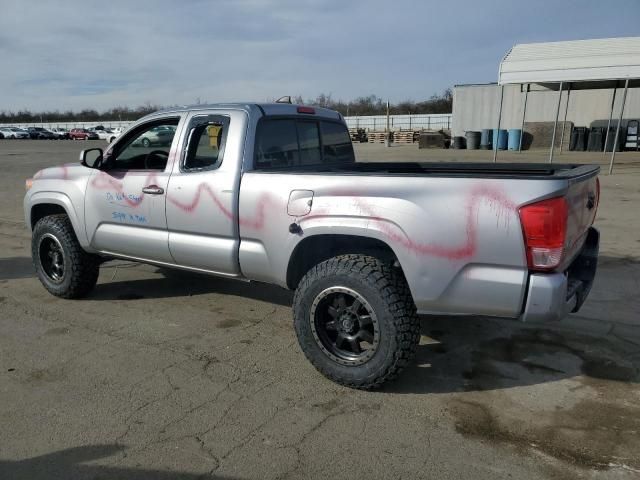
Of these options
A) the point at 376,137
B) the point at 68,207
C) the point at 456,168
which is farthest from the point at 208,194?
the point at 376,137

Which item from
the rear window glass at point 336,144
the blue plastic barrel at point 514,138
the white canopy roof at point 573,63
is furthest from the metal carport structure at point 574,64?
the rear window glass at point 336,144

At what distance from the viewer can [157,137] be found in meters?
4.56

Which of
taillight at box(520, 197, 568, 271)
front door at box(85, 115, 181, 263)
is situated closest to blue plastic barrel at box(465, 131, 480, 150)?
front door at box(85, 115, 181, 263)

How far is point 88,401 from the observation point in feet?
10.9

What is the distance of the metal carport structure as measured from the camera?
50.3 feet

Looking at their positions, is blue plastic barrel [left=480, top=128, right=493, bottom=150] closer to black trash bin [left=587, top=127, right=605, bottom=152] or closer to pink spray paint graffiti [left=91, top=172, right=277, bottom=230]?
black trash bin [left=587, top=127, right=605, bottom=152]

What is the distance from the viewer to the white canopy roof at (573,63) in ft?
50.5

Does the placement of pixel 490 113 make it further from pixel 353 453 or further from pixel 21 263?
pixel 353 453

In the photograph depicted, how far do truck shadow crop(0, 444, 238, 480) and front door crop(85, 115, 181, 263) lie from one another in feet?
6.25

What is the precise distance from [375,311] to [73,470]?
1.85 meters

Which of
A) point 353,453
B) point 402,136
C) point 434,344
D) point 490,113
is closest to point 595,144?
point 490,113

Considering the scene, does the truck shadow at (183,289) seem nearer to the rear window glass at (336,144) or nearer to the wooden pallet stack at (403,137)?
the rear window glass at (336,144)

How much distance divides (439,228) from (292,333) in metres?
1.89

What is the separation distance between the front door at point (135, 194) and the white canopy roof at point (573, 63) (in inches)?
579
